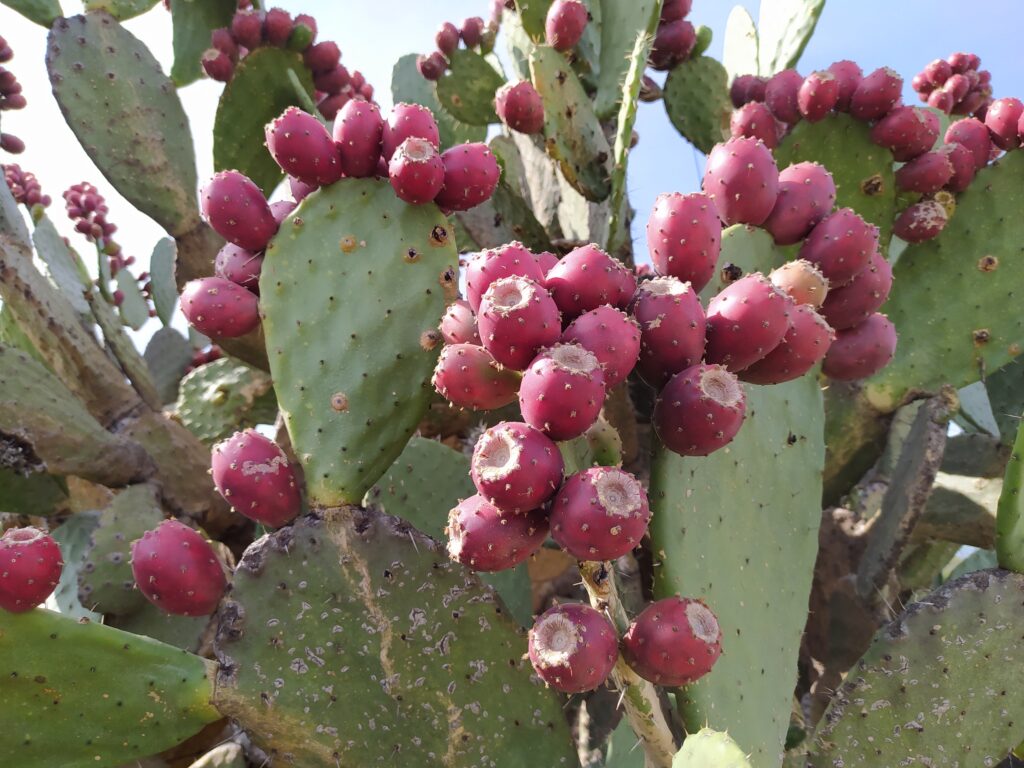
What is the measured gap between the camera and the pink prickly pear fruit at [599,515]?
759 mm

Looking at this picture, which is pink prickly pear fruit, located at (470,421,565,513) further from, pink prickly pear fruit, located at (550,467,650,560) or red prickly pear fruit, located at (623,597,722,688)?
red prickly pear fruit, located at (623,597,722,688)

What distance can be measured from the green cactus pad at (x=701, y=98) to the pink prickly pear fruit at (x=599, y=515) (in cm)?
161

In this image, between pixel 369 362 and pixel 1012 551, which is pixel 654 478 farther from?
pixel 1012 551

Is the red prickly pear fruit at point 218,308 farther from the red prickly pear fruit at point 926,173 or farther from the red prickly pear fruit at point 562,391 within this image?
the red prickly pear fruit at point 926,173

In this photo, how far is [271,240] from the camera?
1.27 meters

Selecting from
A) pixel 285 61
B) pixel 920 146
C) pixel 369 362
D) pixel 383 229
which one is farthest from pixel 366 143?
pixel 920 146

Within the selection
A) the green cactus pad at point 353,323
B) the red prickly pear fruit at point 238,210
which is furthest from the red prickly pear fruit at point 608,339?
the red prickly pear fruit at point 238,210

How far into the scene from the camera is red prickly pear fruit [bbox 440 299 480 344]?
96cm

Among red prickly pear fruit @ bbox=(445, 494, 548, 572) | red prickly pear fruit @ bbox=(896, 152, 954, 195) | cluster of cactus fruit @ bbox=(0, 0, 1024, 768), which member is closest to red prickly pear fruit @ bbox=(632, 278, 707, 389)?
cluster of cactus fruit @ bbox=(0, 0, 1024, 768)

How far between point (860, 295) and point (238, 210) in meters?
0.96

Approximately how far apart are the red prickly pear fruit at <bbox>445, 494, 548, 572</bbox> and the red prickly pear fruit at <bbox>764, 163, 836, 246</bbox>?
69 centimetres

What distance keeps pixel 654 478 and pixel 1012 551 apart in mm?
660

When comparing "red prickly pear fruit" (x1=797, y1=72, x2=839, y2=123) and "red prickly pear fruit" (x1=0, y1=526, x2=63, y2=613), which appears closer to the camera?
"red prickly pear fruit" (x1=0, y1=526, x2=63, y2=613)

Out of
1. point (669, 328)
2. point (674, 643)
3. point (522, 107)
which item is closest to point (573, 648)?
point (674, 643)
